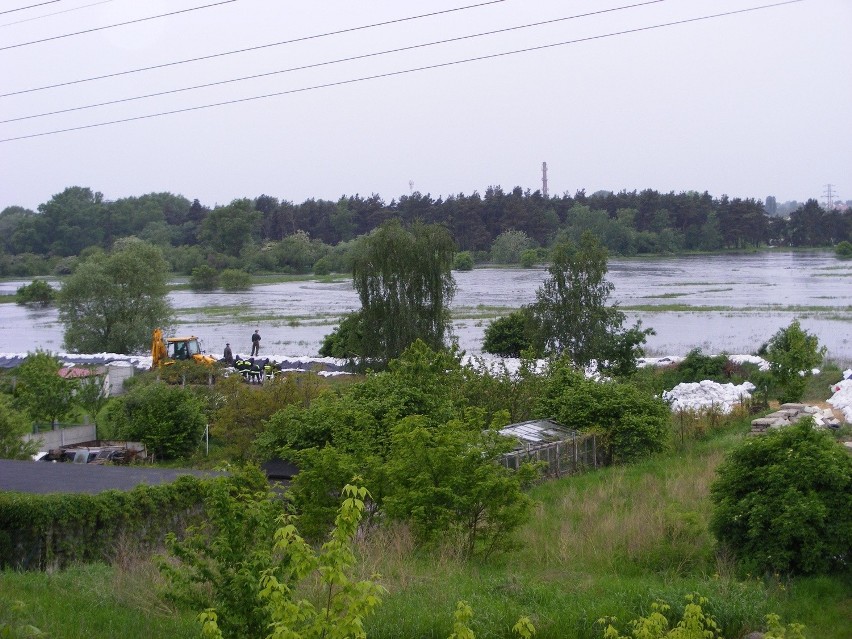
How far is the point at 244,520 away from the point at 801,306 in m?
68.0

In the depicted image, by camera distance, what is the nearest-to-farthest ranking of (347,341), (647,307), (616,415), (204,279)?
(616,415), (347,341), (647,307), (204,279)

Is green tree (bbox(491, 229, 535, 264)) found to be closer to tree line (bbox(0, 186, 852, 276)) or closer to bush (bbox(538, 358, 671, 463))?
tree line (bbox(0, 186, 852, 276))

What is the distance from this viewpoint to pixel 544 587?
9984 mm

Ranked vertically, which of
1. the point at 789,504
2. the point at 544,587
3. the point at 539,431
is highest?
the point at 789,504

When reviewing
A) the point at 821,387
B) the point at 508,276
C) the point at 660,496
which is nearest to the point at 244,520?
the point at 660,496

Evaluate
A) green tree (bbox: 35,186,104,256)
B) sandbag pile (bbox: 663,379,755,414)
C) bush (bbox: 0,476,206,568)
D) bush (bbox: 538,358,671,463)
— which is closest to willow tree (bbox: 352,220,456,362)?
sandbag pile (bbox: 663,379,755,414)

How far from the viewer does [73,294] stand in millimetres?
63531

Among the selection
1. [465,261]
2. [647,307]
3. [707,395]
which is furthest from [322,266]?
[707,395]

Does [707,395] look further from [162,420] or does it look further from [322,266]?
[322,266]

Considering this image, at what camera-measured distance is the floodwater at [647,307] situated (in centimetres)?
5703

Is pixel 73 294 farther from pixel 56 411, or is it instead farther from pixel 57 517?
pixel 57 517

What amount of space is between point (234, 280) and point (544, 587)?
102308mm

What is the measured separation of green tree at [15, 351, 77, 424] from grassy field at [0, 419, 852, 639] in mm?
20487

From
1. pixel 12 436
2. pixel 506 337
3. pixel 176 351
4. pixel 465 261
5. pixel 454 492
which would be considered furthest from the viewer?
pixel 465 261
